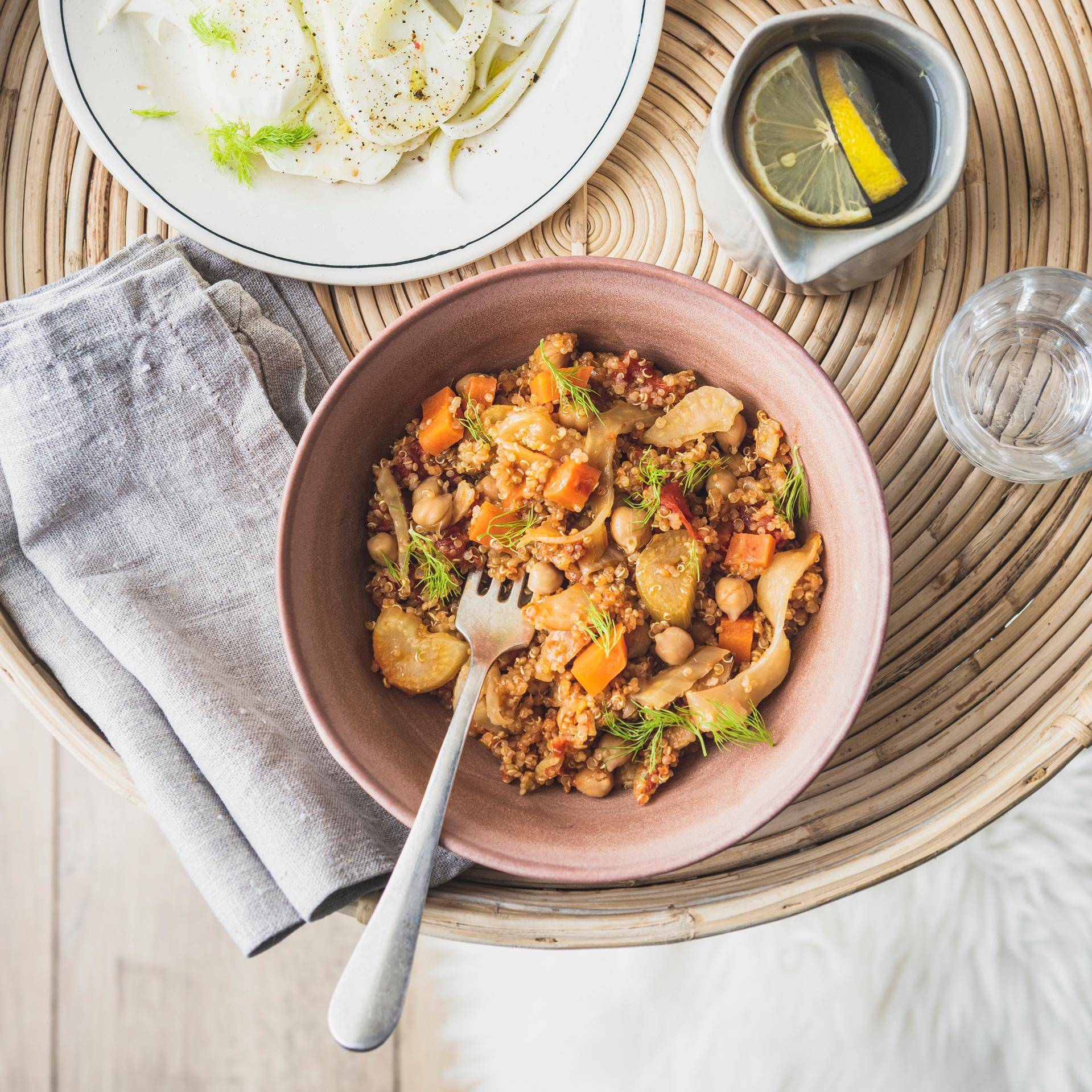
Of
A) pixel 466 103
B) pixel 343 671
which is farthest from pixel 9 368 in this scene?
pixel 466 103

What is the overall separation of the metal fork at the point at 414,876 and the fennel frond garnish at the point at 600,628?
6.1 inches

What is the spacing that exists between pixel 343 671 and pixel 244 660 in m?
0.43

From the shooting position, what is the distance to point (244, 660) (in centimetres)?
244

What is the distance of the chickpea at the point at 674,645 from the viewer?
2.05 m

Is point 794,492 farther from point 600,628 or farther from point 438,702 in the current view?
point 438,702

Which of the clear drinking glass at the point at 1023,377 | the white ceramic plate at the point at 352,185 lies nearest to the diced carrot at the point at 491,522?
the white ceramic plate at the point at 352,185

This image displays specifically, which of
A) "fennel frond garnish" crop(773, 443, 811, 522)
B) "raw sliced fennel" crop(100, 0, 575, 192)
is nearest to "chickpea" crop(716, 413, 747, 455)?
"fennel frond garnish" crop(773, 443, 811, 522)

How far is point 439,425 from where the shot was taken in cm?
225

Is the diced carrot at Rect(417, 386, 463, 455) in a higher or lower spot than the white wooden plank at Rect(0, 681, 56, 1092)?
higher

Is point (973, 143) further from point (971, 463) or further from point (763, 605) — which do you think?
point (763, 605)

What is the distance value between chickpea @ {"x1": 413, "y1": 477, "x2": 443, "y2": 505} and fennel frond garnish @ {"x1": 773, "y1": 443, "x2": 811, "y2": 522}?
779 millimetres

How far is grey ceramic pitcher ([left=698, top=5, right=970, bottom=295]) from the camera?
207 cm

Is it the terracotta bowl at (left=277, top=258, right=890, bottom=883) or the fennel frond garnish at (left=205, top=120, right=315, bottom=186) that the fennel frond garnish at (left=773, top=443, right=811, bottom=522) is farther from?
the fennel frond garnish at (left=205, top=120, right=315, bottom=186)

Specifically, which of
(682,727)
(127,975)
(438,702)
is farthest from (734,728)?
(127,975)
